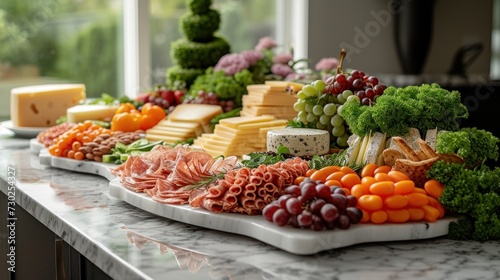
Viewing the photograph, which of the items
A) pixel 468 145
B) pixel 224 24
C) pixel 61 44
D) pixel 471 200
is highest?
pixel 224 24

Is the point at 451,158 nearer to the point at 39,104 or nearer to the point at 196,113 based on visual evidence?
the point at 196,113

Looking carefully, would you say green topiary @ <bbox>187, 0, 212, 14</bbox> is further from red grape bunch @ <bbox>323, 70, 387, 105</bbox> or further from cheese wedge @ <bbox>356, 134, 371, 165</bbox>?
cheese wedge @ <bbox>356, 134, 371, 165</bbox>

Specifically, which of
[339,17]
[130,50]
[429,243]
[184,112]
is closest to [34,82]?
[130,50]

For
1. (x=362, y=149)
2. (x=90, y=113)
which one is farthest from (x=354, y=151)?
(x=90, y=113)

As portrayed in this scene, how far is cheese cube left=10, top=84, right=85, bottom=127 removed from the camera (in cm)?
345

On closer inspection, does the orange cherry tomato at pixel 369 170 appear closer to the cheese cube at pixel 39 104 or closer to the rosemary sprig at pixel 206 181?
the rosemary sprig at pixel 206 181

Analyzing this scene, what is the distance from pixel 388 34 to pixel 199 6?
6.95 feet

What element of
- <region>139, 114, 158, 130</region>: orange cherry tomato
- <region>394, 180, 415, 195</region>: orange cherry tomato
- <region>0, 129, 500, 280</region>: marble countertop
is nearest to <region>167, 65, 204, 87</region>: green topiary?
<region>139, 114, 158, 130</region>: orange cherry tomato

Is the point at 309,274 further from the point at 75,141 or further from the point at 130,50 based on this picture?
the point at 130,50

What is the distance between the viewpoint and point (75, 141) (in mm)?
2742

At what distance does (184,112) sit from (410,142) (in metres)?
1.23

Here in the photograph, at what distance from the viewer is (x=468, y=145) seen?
70.5 inches

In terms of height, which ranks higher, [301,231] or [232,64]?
[232,64]

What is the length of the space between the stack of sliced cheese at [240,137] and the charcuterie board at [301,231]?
2.16 feet
